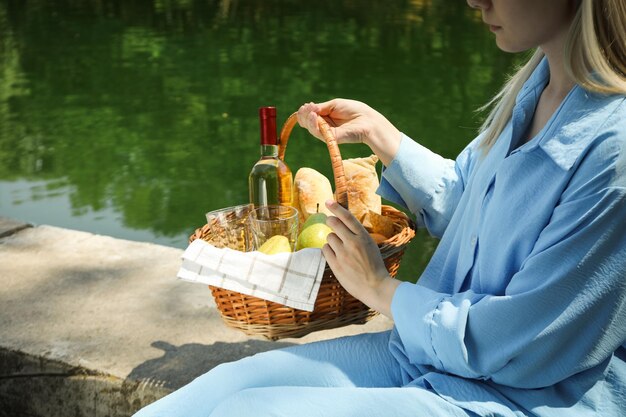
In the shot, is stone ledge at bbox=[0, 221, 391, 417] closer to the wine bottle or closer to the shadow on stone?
the shadow on stone

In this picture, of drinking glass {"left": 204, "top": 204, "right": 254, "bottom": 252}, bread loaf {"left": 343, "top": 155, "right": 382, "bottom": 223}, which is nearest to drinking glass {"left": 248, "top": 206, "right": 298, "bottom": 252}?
drinking glass {"left": 204, "top": 204, "right": 254, "bottom": 252}

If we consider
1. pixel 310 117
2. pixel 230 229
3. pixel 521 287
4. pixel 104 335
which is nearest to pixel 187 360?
pixel 104 335

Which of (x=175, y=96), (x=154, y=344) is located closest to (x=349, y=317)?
(x=154, y=344)

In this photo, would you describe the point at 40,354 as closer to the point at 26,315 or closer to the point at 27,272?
the point at 26,315

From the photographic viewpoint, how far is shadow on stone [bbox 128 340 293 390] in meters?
2.16

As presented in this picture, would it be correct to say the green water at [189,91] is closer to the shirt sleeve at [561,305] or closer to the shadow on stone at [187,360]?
the shadow on stone at [187,360]

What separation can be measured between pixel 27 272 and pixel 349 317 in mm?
1450

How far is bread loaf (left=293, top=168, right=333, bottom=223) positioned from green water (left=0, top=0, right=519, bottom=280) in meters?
1.98

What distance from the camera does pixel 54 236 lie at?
10.4 ft

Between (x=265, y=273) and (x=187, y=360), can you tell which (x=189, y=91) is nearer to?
(x=187, y=360)

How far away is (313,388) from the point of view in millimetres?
1471

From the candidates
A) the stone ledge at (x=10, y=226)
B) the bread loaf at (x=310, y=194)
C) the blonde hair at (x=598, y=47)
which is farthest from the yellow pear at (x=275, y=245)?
the stone ledge at (x=10, y=226)

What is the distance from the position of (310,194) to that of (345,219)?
16.3 inches

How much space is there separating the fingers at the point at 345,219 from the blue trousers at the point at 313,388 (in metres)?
0.22
